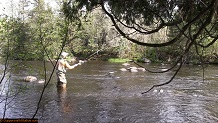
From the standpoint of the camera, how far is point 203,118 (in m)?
8.02

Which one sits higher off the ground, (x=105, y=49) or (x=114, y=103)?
(x=105, y=49)

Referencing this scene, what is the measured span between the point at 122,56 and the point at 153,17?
90.0 ft

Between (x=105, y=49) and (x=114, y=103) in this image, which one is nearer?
(x=105, y=49)

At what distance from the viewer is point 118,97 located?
34.8 feet

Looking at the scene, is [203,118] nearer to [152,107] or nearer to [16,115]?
[152,107]

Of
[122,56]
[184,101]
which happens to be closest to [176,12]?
[184,101]

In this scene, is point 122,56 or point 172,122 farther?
point 122,56

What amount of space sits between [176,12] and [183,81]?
11.3 metres

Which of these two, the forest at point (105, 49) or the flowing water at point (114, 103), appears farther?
the flowing water at point (114, 103)

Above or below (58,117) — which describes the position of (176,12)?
above

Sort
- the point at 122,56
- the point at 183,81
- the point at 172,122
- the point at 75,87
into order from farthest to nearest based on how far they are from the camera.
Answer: the point at 122,56
the point at 183,81
the point at 75,87
the point at 172,122

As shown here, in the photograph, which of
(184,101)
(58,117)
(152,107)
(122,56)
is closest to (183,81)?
(184,101)

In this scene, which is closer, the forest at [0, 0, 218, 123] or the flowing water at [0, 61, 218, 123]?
the forest at [0, 0, 218, 123]

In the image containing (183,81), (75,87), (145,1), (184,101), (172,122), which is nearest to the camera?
(145,1)
